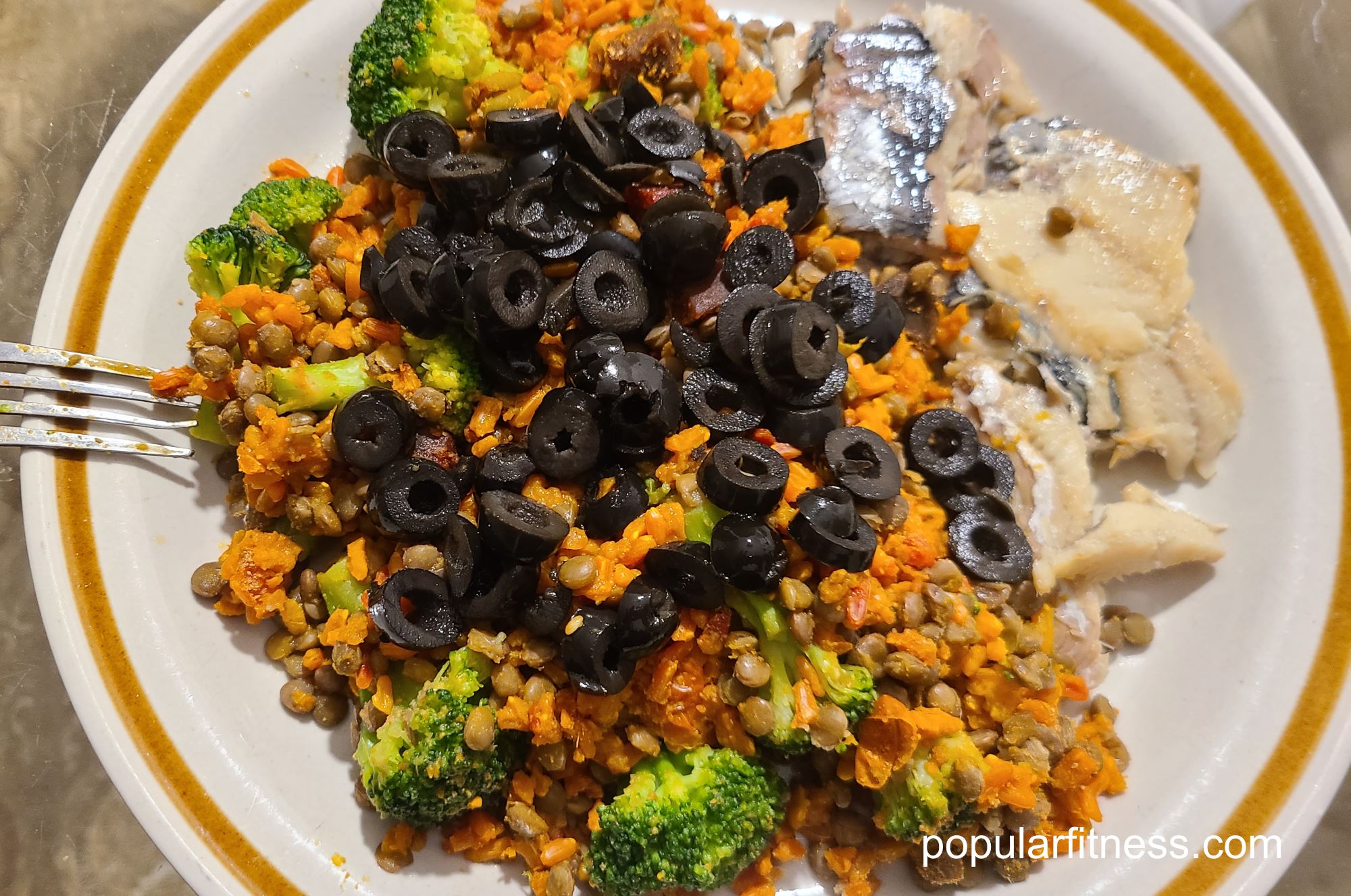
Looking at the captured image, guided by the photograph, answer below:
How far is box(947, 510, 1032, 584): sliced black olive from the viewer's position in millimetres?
2447

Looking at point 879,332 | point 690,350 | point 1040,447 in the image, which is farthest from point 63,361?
point 1040,447

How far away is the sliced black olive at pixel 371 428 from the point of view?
7.42ft

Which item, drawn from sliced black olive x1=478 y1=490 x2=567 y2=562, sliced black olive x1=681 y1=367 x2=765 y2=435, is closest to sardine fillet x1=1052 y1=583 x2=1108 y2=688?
sliced black olive x1=681 y1=367 x2=765 y2=435

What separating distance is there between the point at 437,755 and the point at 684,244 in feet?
5.77

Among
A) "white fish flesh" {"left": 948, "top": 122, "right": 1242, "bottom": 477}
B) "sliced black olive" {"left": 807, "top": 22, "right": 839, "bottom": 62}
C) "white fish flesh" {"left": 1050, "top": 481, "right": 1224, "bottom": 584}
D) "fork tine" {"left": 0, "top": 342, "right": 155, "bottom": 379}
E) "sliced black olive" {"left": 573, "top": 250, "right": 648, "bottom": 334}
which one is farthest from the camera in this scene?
"sliced black olive" {"left": 807, "top": 22, "right": 839, "bottom": 62}

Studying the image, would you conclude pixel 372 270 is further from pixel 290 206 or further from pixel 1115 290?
pixel 1115 290

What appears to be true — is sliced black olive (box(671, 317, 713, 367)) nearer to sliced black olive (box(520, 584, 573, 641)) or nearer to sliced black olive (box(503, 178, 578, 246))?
sliced black olive (box(503, 178, 578, 246))

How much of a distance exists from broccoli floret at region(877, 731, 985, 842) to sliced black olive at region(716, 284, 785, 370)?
4.46 feet

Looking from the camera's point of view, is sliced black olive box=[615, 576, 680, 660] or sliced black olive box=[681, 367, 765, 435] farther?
sliced black olive box=[681, 367, 765, 435]

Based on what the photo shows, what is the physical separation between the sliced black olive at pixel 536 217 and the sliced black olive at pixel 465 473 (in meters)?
0.76

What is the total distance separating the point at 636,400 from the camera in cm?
221

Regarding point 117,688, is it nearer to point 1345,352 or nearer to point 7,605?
point 7,605

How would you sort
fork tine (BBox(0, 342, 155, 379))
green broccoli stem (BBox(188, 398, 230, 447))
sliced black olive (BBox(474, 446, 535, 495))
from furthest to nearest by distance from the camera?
green broccoli stem (BBox(188, 398, 230, 447)), fork tine (BBox(0, 342, 155, 379)), sliced black olive (BBox(474, 446, 535, 495))

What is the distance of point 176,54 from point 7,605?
2663mm
